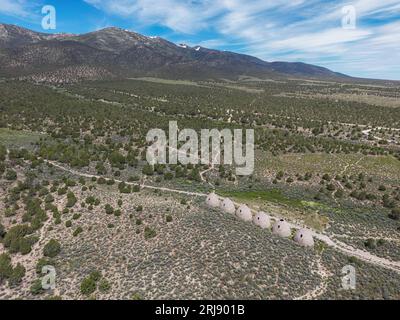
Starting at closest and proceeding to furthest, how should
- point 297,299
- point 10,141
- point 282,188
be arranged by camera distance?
point 297,299, point 282,188, point 10,141

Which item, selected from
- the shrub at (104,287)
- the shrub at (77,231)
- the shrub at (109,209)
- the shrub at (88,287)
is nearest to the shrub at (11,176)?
the shrub at (109,209)

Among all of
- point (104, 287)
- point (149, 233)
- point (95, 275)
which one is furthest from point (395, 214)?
point (95, 275)

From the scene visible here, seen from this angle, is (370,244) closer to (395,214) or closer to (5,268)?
(395,214)

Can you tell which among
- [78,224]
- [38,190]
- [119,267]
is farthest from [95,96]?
[119,267]

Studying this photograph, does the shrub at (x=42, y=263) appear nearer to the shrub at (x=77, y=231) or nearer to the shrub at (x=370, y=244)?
the shrub at (x=77, y=231)

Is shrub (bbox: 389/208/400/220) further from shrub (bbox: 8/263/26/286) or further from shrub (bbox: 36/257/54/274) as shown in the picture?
shrub (bbox: 8/263/26/286)

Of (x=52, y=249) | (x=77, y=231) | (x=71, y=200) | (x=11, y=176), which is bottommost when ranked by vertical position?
(x=52, y=249)

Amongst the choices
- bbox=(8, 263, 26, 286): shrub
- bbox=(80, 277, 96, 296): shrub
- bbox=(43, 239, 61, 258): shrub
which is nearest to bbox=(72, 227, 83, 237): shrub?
bbox=(43, 239, 61, 258): shrub

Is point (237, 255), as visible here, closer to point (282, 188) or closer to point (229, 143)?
point (282, 188)
